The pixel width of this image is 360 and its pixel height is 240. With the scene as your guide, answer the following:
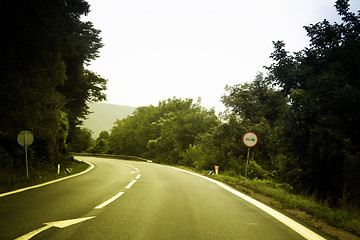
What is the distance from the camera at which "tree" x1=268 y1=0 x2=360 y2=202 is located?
9.42 meters

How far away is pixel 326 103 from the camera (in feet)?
32.6

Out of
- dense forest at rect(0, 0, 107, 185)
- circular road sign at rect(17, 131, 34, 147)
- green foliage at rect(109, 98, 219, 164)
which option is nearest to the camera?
dense forest at rect(0, 0, 107, 185)

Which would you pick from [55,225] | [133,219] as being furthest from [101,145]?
[55,225]

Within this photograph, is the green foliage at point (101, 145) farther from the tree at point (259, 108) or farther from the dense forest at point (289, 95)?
the dense forest at point (289, 95)

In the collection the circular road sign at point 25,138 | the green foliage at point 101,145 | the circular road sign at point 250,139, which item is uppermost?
the circular road sign at point 250,139

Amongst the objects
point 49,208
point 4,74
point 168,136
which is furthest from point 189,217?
point 168,136

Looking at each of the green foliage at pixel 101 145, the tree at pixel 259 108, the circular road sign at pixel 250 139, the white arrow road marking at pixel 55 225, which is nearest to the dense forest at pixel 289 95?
the circular road sign at pixel 250 139

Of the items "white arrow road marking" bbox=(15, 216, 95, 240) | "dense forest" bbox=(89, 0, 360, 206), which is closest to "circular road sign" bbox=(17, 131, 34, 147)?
"white arrow road marking" bbox=(15, 216, 95, 240)

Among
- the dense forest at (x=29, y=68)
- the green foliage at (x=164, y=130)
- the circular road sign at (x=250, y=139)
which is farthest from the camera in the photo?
the green foliage at (x=164, y=130)

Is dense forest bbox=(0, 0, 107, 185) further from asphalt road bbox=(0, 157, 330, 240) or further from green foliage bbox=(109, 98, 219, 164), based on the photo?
green foliage bbox=(109, 98, 219, 164)

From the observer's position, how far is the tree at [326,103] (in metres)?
9.42

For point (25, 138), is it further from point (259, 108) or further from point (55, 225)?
point (259, 108)

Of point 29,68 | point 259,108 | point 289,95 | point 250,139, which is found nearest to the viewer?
point 29,68

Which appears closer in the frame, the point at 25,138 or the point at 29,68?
the point at 29,68
